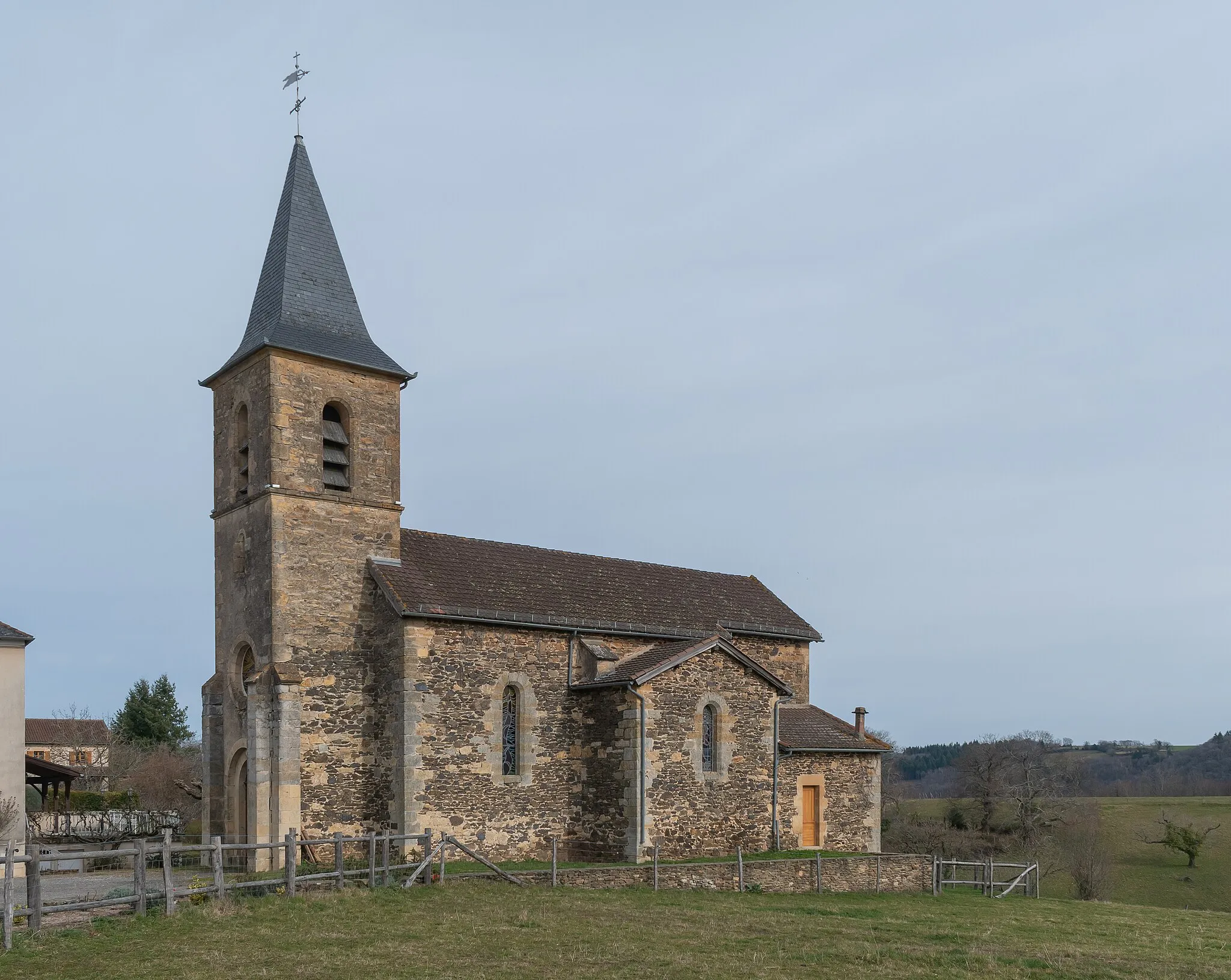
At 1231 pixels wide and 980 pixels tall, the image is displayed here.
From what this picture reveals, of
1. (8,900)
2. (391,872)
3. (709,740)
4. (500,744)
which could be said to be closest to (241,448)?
(500,744)

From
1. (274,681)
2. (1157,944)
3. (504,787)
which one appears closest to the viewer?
(1157,944)

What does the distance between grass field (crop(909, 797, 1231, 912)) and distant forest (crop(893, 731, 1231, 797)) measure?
3.99m

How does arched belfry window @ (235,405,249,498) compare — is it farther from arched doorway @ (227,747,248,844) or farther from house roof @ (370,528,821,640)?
arched doorway @ (227,747,248,844)

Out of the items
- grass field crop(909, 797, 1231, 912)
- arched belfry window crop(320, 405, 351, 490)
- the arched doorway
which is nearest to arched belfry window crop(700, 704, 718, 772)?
arched belfry window crop(320, 405, 351, 490)

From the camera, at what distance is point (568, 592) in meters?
30.0

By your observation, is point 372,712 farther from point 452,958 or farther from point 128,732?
point 128,732

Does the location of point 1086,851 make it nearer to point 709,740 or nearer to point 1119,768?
point 709,740

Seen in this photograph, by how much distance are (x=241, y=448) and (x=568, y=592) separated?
29.6 feet

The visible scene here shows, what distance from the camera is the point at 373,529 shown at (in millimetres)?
26953

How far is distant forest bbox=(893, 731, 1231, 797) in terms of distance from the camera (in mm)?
92562

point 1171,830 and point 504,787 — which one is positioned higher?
point 504,787

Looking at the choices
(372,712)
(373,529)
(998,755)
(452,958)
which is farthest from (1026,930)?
(998,755)

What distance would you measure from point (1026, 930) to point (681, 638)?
12545 mm

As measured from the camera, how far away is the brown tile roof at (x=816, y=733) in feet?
102
